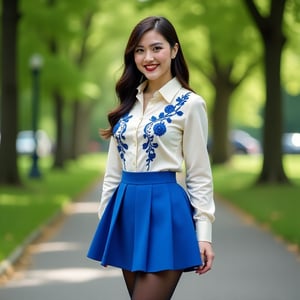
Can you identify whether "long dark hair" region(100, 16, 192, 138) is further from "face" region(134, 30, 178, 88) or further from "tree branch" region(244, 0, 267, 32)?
"tree branch" region(244, 0, 267, 32)

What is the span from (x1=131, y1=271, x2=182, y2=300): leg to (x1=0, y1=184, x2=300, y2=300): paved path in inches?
151

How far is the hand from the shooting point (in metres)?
4.34

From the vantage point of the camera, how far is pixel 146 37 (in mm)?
4414

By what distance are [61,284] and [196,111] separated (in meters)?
4.92

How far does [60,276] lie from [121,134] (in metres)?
5.22

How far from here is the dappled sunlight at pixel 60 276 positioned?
8.98 m

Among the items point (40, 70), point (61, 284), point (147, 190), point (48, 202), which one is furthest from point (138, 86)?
point (40, 70)

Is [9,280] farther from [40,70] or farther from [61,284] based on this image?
[40,70]

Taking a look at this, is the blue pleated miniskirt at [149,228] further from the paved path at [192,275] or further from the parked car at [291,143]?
the parked car at [291,143]

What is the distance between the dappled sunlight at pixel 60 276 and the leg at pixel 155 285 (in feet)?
15.3

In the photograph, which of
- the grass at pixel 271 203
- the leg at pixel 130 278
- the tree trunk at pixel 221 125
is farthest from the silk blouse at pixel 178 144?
the tree trunk at pixel 221 125

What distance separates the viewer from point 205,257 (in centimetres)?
→ 436

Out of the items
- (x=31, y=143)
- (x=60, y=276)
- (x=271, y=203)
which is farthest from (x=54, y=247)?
(x=31, y=143)

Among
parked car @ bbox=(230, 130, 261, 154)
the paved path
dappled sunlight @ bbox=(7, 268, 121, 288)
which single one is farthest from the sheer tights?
parked car @ bbox=(230, 130, 261, 154)
